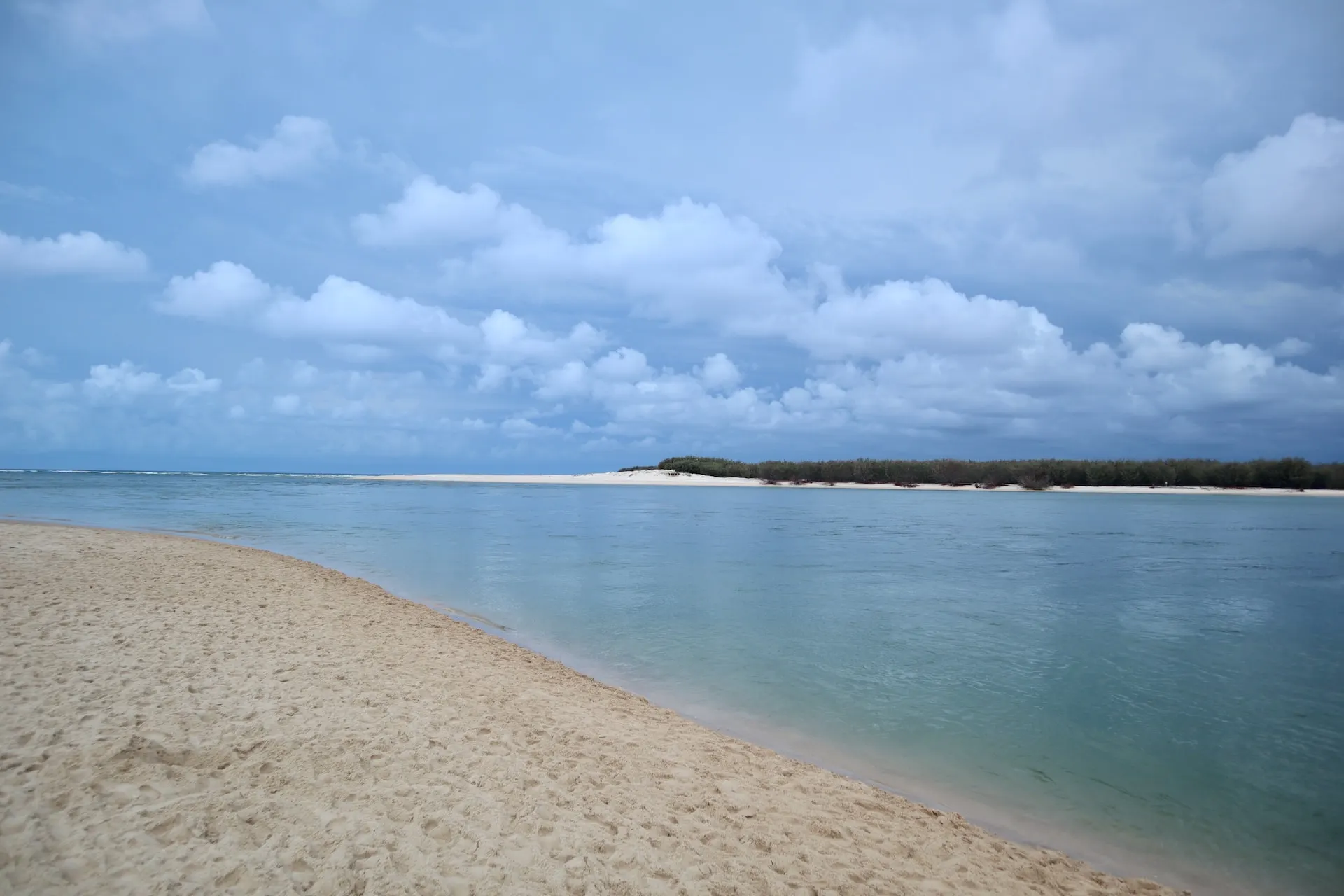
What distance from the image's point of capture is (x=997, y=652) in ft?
36.3

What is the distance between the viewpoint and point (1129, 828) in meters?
5.78

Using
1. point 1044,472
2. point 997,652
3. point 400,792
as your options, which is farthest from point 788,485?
point 400,792

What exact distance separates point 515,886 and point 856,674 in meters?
6.80

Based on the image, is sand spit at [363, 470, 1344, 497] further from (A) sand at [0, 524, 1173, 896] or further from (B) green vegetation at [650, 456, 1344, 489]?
(A) sand at [0, 524, 1173, 896]

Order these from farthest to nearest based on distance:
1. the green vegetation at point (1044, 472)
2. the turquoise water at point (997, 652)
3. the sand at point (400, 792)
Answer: the green vegetation at point (1044, 472)
the turquoise water at point (997, 652)
the sand at point (400, 792)

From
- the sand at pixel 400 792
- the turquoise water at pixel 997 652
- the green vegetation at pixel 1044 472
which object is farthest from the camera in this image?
the green vegetation at pixel 1044 472

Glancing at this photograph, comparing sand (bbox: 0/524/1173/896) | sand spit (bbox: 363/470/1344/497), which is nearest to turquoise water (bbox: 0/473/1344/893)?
sand (bbox: 0/524/1173/896)

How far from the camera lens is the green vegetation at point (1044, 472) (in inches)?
2872

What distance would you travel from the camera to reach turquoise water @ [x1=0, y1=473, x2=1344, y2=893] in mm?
6148

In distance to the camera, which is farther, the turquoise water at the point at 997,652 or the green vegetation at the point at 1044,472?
the green vegetation at the point at 1044,472

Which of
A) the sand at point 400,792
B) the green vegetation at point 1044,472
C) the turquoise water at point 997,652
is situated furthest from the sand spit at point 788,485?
the sand at point 400,792

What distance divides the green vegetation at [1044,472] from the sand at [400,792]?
295ft

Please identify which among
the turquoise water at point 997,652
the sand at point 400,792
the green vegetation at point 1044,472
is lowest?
the turquoise water at point 997,652

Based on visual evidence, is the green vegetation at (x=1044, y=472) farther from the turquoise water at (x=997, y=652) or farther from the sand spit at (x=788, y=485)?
the turquoise water at (x=997, y=652)
